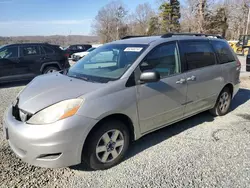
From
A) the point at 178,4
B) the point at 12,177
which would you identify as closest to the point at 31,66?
the point at 12,177

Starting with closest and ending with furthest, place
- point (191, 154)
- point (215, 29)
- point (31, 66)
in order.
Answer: point (191, 154)
point (31, 66)
point (215, 29)

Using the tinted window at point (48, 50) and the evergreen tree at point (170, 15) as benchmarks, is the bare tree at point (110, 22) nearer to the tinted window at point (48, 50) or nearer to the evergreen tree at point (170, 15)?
the evergreen tree at point (170, 15)

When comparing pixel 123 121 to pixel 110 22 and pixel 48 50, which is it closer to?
pixel 48 50

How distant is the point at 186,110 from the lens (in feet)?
11.8

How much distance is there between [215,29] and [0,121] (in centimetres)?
4205

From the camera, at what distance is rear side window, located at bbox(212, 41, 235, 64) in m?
4.22

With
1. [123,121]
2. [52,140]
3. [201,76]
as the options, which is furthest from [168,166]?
[201,76]

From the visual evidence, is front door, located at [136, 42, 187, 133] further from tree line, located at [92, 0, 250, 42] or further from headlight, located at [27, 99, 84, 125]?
tree line, located at [92, 0, 250, 42]

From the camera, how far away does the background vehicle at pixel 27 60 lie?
780cm

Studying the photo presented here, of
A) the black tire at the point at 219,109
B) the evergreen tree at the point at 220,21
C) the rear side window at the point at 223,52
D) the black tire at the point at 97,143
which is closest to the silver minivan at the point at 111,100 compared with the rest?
the black tire at the point at 97,143

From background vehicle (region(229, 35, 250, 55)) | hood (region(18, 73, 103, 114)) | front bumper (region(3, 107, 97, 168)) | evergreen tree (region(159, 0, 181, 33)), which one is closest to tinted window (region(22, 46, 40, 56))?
hood (region(18, 73, 103, 114))

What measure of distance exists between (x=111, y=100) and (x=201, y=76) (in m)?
1.96

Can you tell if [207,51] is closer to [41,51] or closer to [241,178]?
[241,178]

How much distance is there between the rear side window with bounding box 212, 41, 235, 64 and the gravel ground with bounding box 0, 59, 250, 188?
1489mm
